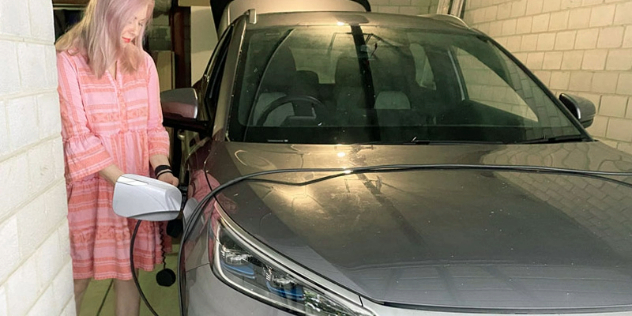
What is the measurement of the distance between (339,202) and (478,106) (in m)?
1.10

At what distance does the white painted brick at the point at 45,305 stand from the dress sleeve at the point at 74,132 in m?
0.49

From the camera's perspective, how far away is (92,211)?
6.08ft

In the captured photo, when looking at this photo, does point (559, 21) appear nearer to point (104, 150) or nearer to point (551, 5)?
point (551, 5)

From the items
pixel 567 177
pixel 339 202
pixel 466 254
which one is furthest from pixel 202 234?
pixel 567 177

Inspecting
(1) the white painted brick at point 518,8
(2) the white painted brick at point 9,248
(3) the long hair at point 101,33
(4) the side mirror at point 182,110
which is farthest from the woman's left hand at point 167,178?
(1) the white painted brick at point 518,8

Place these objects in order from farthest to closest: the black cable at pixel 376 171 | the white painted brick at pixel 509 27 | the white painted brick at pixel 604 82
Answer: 1. the white painted brick at pixel 509 27
2. the white painted brick at pixel 604 82
3. the black cable at pixel 376 171

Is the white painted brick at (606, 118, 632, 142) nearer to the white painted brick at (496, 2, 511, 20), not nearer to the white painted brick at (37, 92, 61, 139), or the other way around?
the white painted brick at (496, 2, 511, 20)

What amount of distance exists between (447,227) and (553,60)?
3244 mm

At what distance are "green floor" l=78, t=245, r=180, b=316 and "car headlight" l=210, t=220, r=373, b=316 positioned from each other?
4.94 ft

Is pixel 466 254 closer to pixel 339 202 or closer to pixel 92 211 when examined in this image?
pixel 339 202

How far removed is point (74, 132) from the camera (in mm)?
1729

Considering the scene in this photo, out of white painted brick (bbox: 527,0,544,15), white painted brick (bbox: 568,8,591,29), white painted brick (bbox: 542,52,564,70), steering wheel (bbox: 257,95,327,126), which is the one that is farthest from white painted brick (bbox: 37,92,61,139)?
white painted brick (bbox: 527,0,544,15)

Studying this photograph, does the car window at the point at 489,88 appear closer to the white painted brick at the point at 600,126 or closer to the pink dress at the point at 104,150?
the pink dress at the point at 104,150

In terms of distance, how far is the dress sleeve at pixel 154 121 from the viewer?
198 cm
